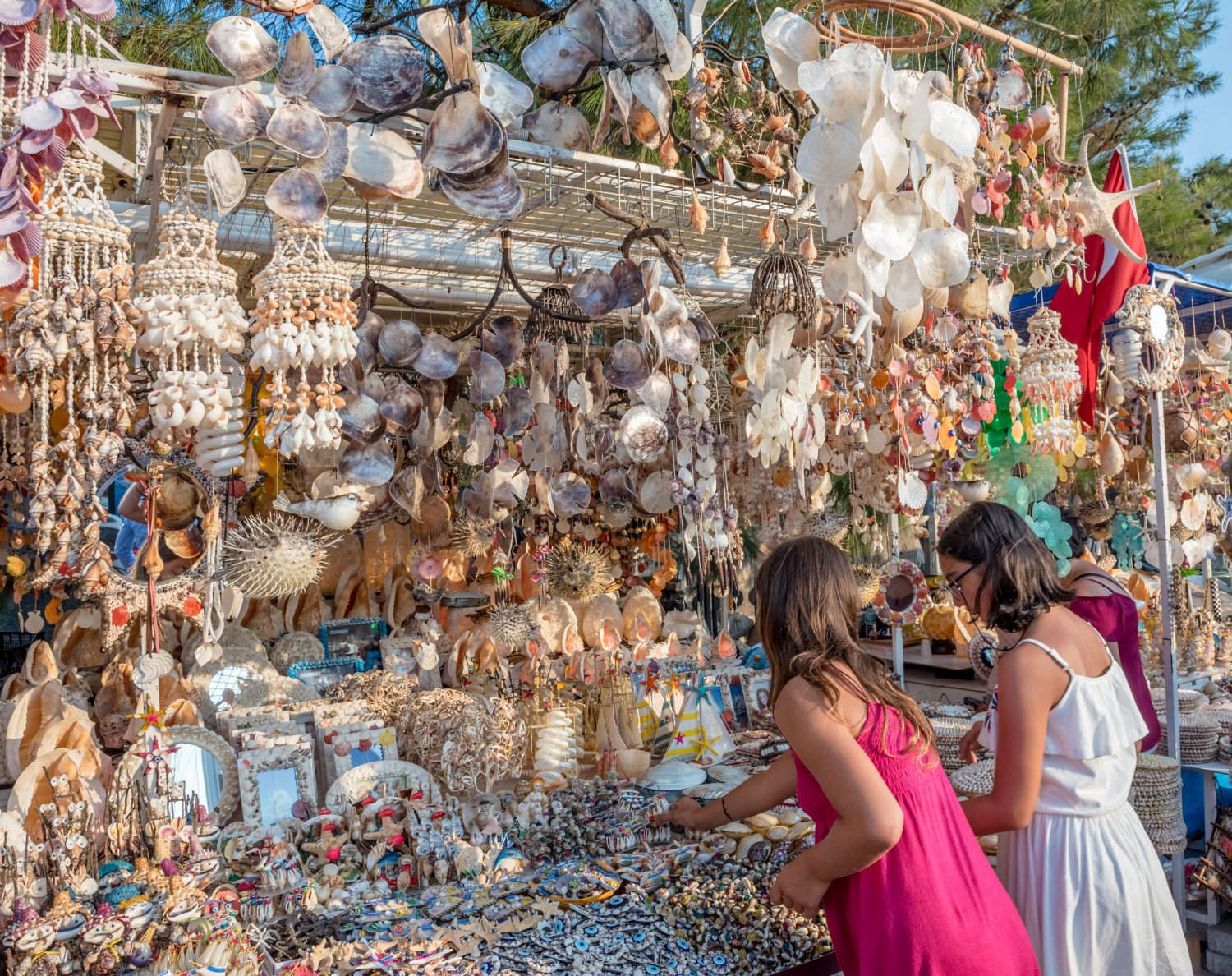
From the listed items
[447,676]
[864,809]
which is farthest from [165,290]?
[447,676]

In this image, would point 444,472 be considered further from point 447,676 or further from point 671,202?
point 671,202

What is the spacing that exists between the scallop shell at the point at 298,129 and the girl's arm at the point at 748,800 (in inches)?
44.8

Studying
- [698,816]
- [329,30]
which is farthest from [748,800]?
[329,30]

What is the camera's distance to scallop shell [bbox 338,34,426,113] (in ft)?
4.37

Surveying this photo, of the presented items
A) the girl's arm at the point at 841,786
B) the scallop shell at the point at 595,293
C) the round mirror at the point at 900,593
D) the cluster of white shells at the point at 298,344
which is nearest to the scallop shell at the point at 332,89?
the cluster of white shells at the point at 298,344

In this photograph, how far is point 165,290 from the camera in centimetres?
155

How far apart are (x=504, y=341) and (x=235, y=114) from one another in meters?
1.05

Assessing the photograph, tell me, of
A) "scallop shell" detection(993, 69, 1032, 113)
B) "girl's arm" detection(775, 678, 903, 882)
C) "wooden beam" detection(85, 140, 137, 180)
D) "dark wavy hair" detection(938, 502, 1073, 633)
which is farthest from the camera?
"scallop shell" detection(993, 69, 1032, 113)

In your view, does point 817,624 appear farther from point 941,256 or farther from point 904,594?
point 904,594

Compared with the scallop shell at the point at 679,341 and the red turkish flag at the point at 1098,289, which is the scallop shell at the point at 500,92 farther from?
the red turkish flag at the point at 1098,289

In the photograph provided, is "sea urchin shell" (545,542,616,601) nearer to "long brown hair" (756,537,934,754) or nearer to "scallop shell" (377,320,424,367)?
"scallop shell" (377,320,424,367)

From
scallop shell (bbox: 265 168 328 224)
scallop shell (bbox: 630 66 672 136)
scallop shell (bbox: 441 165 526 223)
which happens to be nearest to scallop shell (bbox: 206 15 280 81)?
scallop shell (bbox: 265 168 328 224)

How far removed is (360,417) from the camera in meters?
2.18

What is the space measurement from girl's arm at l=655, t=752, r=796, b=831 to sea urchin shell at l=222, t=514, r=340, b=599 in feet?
4.72
